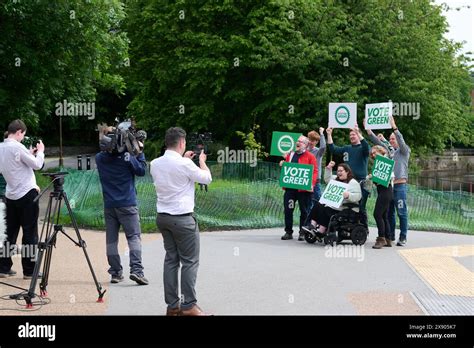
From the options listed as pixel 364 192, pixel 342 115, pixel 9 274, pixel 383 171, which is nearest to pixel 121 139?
pixel 9 274

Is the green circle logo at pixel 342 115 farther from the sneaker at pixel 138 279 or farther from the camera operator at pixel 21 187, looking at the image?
the camera operator at pixel 21 187

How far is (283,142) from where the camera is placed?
14.7 metres

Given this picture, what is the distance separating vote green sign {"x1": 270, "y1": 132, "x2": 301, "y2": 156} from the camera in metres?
14.7

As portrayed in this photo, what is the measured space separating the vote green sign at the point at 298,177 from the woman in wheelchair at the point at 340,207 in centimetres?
40

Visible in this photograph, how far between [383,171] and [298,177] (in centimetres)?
166

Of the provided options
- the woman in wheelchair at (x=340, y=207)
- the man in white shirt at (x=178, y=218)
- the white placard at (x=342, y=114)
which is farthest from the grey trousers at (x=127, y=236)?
the white placard at (x=342, y=114)

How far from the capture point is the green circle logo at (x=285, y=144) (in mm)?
14703

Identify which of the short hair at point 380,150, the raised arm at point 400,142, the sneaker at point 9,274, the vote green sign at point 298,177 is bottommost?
the sneaker at point 9,274

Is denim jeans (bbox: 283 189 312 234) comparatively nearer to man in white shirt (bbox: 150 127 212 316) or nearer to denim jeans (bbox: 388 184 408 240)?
denim jeans (bbox: 388 184 408 240)

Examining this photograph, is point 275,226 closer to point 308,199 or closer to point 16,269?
point 308,199

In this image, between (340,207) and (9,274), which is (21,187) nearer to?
(9,274)

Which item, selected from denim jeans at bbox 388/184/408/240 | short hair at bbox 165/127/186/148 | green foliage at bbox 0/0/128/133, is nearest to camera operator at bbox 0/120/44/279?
short hair at bbox 165/127/186/148
